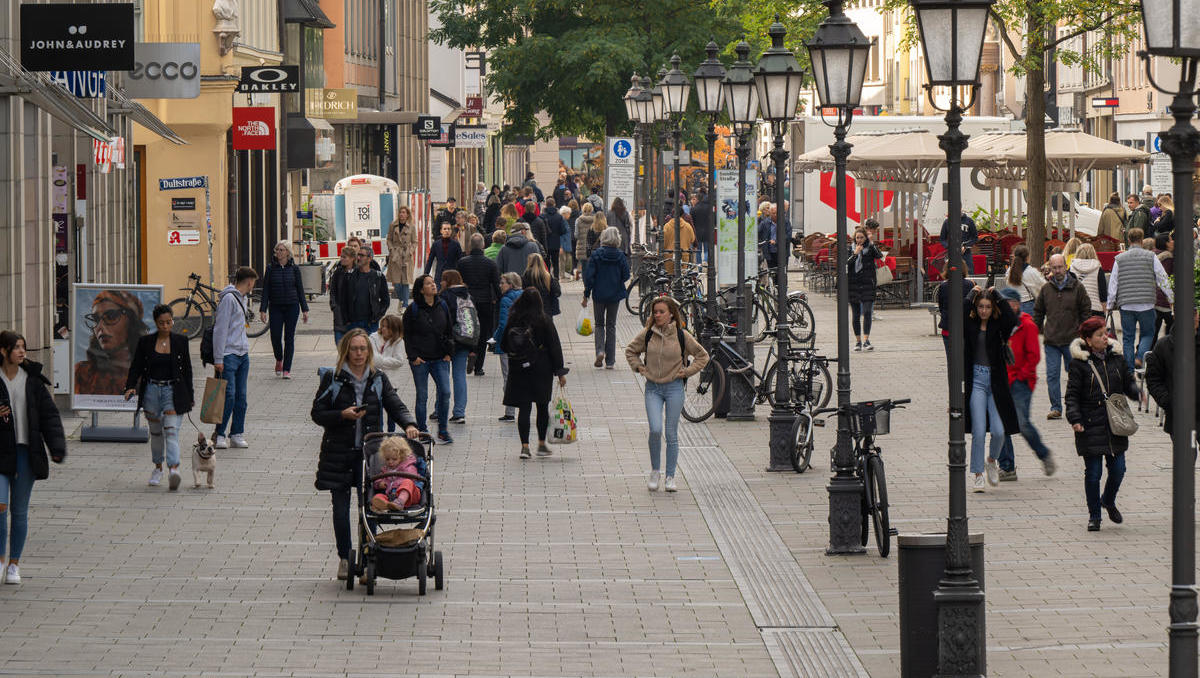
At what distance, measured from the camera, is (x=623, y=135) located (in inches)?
2148

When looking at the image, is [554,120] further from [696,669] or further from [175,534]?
[696,669]

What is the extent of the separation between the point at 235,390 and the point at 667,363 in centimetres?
474

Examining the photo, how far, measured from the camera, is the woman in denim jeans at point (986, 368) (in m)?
15.8

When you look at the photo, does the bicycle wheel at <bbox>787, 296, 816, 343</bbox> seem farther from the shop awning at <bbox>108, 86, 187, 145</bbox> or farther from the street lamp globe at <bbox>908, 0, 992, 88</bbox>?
the street lamp globe at <bbox>908, 0, 992, 88</bbox>

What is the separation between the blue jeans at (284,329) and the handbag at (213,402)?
22.1 ft

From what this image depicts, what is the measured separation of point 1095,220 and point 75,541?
34.6 m

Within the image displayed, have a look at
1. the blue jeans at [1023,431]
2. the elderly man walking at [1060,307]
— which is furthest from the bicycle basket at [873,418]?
the elderly man walking at [1060,307]

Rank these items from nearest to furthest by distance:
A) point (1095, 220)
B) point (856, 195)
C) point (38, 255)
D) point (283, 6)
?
point (38, 255), point (283, 6), point (1095, 220), point (856, 195)

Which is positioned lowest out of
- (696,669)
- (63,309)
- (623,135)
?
(696,669)

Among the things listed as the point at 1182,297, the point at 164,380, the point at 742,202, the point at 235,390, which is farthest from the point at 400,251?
the point at 1182,297

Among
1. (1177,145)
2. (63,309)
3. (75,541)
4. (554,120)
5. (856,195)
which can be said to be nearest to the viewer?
(1177,145)

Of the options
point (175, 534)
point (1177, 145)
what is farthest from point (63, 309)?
point (1177, 145)

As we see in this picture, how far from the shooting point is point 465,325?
770 inches

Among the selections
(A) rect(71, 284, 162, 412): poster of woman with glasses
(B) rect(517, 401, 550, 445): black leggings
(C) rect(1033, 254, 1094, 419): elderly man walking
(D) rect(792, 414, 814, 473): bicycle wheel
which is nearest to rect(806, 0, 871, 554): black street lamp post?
(D) rect(792, 414, 814, 473): bicycle wheel
